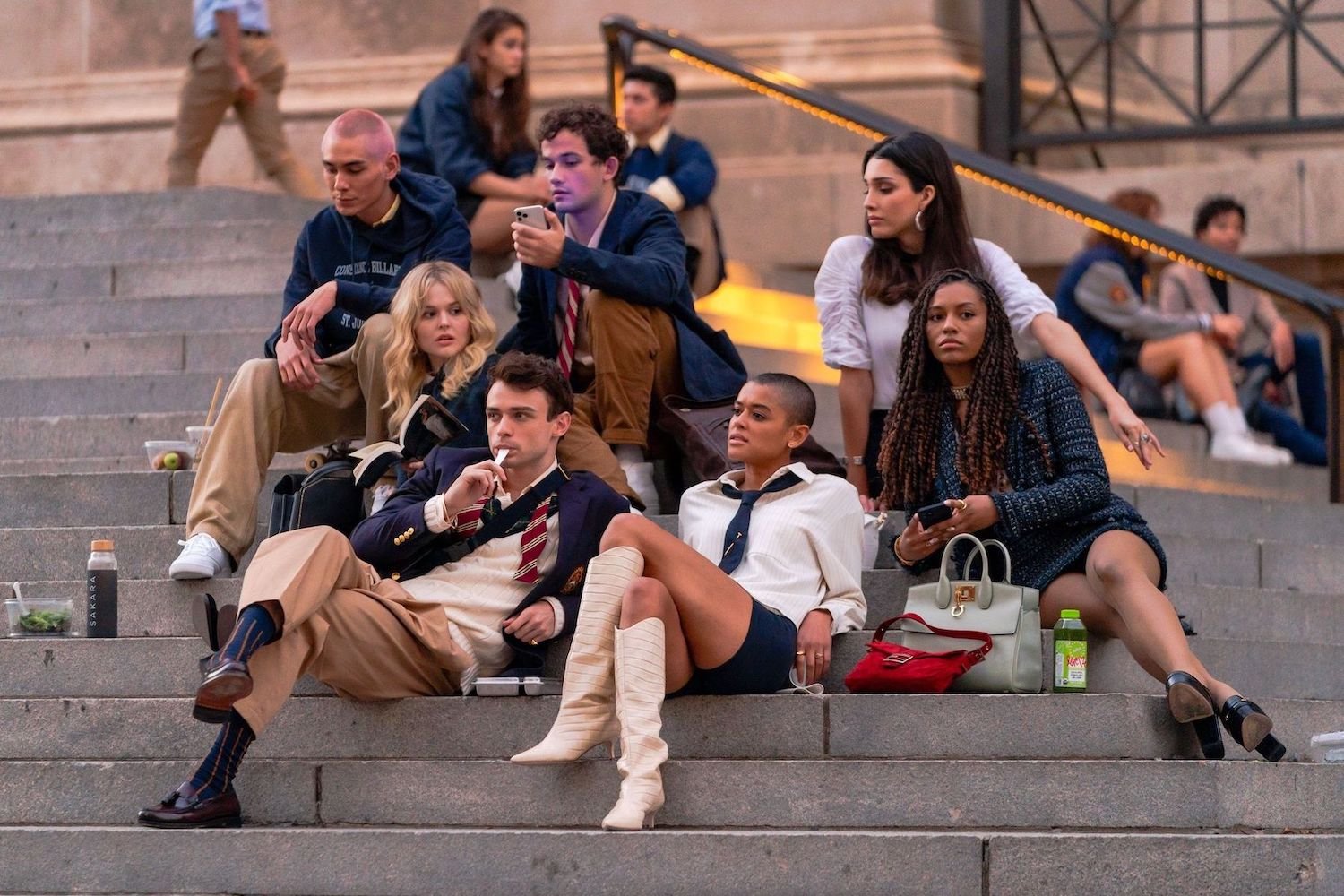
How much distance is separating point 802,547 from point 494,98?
4.20 metres

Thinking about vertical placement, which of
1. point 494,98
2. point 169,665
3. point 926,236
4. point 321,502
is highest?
point 494,98

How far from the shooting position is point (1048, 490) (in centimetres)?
758

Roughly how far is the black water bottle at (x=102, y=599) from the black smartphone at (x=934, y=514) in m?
2.52

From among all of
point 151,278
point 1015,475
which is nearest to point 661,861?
point 1015,475

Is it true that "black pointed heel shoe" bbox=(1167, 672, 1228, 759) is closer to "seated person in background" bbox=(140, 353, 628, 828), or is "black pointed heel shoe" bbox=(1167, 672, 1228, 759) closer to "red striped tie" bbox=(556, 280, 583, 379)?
"seated person in background" bbox=(140, 353, 628, 828)

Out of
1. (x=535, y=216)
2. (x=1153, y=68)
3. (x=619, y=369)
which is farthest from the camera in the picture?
(x=1153, y=68)

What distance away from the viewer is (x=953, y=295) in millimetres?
7957

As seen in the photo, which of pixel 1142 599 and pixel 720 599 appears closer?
pixel 720 599

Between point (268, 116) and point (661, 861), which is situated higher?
point (268, 116)

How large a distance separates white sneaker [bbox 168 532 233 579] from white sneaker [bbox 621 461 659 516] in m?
1.37

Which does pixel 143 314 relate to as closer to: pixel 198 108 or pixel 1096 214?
pixel 198 108

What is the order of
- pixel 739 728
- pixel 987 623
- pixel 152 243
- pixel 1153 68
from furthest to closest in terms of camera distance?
pixel 1153 68
pixel 152 243
pixel 987 623
pixel 739 728

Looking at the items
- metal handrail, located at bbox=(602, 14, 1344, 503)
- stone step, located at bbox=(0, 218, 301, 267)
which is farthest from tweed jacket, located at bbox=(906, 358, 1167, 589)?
stone step, located at bbox=(0, 218, 301, 267)

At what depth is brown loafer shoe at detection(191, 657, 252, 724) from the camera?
677 cm
